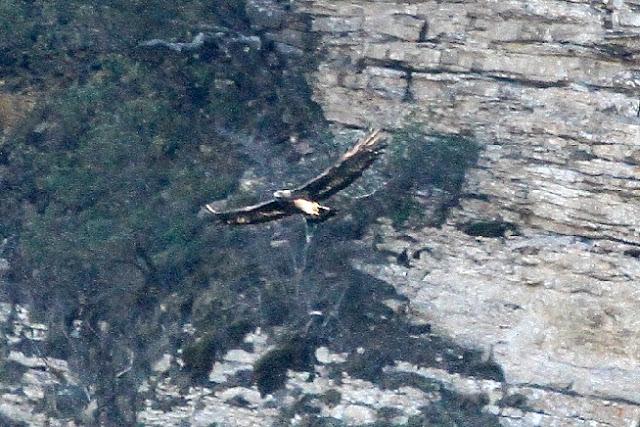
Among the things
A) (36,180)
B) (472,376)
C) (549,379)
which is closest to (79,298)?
(36,180)

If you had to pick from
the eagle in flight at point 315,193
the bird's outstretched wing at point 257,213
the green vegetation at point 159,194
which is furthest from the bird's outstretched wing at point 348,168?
the green vegetation at point 159,194

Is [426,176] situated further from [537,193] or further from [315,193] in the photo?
[315,193]

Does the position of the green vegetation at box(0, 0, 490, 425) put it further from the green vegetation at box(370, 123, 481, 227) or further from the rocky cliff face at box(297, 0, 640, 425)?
the rocky cliff face at box(297, 0, 640, 425)

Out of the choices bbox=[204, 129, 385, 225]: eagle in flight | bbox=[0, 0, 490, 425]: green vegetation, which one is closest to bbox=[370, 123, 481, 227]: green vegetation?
bbox=[0, 0, 490, 425]: green vegetation

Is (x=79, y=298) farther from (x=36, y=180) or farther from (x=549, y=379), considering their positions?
(x=549, y=379)

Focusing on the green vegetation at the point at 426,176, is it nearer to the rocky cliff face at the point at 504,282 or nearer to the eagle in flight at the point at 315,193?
the rocky cliff face at the point at 504,282

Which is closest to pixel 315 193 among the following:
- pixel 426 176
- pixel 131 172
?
pixel 426 176
